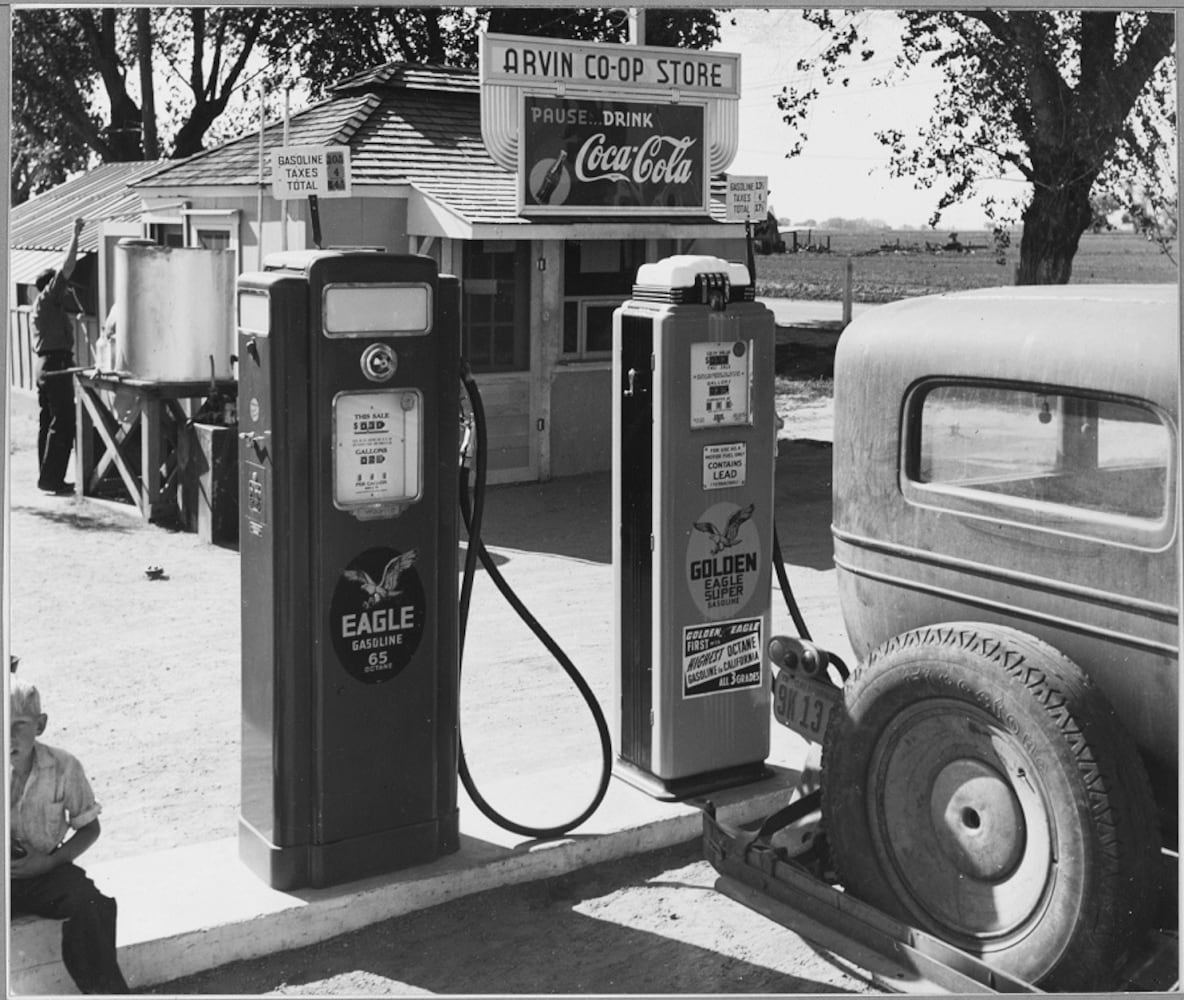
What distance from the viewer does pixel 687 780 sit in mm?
4977

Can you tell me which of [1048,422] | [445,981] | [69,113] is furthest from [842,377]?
[69,113]

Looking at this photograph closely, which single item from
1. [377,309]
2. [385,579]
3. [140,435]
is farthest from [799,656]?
[140,435]

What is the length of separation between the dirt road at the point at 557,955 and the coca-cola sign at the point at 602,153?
6.44m

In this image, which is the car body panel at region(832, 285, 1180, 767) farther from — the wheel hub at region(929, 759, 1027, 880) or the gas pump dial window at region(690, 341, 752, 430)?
the gas pump dial window at region(690, 341, 752, 430)

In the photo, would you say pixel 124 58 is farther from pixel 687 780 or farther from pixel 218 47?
pixel 687 780

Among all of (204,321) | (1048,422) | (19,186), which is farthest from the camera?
(19,186)

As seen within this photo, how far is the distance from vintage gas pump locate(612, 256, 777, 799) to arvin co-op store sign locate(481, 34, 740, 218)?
5.14 meters

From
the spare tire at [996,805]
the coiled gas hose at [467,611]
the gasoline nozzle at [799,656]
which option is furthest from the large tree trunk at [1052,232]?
the spare tire at [996,805]

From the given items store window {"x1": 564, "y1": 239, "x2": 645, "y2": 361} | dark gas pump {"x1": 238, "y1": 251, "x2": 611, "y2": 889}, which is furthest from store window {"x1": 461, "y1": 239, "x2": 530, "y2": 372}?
dark gas pump {"x1": 238, "y1": 251, "x2": 611, "y2": 889}

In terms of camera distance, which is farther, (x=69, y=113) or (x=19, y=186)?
(x=19, y=186)

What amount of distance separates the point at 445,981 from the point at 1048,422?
2.10 meters

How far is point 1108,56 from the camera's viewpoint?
827cm

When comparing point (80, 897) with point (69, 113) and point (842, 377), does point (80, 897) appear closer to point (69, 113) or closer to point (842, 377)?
point (842, 377)

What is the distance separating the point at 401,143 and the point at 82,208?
8.07 m
